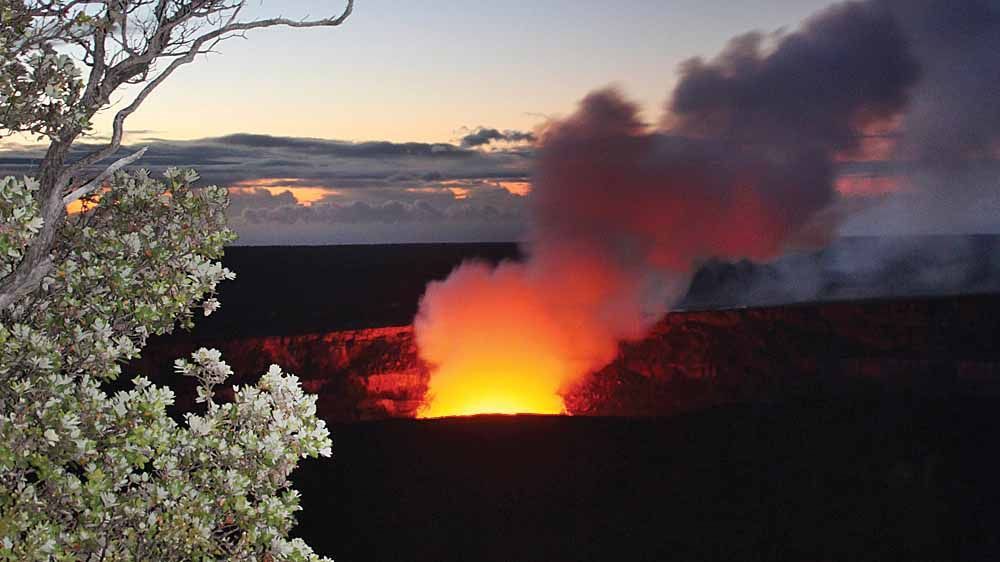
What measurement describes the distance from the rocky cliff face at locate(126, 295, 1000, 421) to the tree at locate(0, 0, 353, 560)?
874 inches

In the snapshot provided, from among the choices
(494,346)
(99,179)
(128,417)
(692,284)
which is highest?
(99,179)

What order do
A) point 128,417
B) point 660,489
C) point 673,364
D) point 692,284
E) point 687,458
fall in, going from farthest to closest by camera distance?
point 692,284, point 673,364, point 687,458, point 660,489, point 128,417

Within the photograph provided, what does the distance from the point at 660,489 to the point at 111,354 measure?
42.1ft

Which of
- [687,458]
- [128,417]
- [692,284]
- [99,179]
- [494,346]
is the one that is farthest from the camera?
[692,284]

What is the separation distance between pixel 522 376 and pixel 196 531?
85.8ft

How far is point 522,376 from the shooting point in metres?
31.8

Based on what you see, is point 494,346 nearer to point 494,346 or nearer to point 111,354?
point 494,346

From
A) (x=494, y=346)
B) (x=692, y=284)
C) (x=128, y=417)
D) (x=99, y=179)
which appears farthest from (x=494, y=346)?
(x=692, y=284)

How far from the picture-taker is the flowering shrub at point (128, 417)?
5.57 metres

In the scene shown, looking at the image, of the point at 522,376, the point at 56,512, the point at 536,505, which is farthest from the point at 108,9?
the point at 522,376

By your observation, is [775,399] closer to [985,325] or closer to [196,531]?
[985,325]

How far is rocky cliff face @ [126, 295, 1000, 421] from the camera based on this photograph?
30.0 meters

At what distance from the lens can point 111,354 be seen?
19.7 feet

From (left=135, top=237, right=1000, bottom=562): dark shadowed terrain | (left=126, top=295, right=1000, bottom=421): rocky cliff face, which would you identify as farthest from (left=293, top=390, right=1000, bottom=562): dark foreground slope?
(left=126, top=295, right=1000, bottom=421): rocky cliff face
